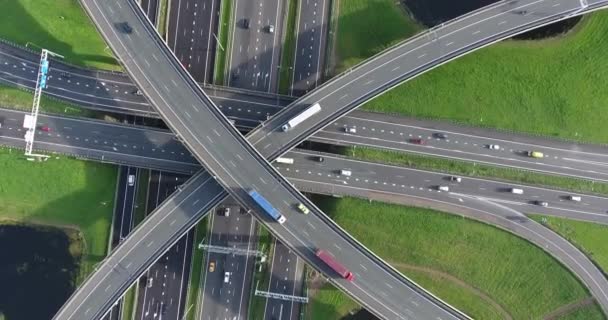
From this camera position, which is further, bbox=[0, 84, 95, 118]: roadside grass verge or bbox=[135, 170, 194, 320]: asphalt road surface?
bbox=[135, 170, 194, 320]: asphalt road surface

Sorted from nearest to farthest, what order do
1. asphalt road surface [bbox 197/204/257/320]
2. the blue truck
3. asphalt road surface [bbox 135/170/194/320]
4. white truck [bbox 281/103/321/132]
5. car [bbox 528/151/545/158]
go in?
1. the blue truck
2. white truck [bbox 281/103/321/132]
3. car [bbox 528/151/545/158]
4. asphalt road surface [bbox 197/204/257/320]
5. asphalt road surface [bbox 135/170/194/320]

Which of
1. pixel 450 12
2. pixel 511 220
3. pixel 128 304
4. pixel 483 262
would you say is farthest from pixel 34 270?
pixel 450 12

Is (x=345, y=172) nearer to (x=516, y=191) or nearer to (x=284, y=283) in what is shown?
(x=284, y=283)

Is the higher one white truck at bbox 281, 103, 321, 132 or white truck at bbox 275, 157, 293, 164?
white truck at bbox 281, 103, 321, 132

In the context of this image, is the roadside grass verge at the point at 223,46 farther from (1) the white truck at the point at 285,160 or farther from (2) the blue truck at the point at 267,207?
(2) the blue truck at the point at 267,207

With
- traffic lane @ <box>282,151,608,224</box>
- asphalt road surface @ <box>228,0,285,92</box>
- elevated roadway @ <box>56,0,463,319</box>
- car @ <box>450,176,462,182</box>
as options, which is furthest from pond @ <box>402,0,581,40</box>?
elevated roadway @ <box>56,0,463,319</box>

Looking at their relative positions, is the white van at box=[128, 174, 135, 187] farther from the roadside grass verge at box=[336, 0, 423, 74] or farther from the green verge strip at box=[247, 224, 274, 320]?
the roadside grass verge at box=[336, 0, 423, 74]

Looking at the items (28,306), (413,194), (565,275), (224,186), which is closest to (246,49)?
(224,186)

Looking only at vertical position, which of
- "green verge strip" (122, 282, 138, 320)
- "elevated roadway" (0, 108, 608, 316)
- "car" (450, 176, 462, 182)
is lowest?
"green verge strip" (122, 282, 138, 320)
